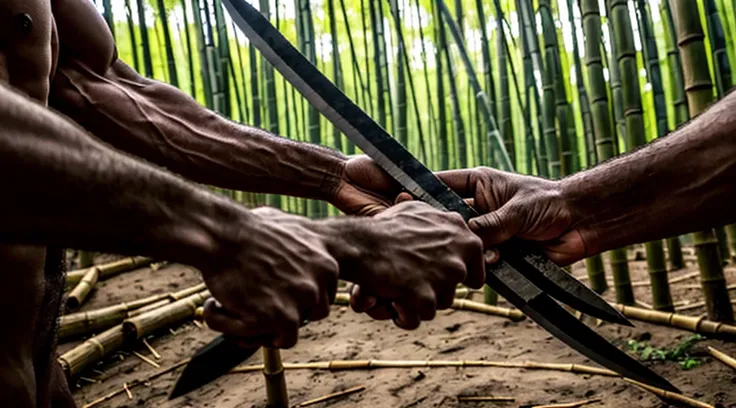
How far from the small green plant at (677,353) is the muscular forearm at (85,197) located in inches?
81.2

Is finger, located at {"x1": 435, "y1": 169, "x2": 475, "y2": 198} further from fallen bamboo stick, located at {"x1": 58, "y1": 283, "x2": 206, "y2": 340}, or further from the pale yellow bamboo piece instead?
fallen bamboo stick, located at {"x1": 58, "y1": 283, "x2": 206, "y2": 340}

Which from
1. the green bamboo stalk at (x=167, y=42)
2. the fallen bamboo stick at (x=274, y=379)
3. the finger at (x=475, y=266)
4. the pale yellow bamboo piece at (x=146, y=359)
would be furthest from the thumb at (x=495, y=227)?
the green bamboo stalk at (x=167, y=42)

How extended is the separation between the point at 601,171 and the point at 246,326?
4.24 feet

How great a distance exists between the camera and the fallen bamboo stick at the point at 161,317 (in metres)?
3.25

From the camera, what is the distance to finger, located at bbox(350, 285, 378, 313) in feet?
3.88

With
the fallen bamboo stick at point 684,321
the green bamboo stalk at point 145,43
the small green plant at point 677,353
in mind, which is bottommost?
the small green plant at point 677,353

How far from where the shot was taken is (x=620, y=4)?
2.56 m

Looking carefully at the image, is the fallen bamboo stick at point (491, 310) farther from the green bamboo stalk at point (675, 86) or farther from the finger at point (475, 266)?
the finger at point (475, 266)

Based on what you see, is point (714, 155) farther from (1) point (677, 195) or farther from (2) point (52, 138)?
(2) point (52, 138)

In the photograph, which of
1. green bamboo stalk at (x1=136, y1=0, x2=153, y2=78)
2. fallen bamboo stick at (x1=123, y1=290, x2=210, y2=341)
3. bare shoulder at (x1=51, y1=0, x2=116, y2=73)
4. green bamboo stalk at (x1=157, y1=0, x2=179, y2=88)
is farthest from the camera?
green bamboo stalk at (x1=157, y1=0, x2=179, y2=88)

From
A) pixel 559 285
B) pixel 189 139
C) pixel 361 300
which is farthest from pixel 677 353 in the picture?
pixel 189 139

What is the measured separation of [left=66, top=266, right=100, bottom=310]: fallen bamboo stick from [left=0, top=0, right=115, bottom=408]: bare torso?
2334 millimetres

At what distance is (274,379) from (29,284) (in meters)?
1.12

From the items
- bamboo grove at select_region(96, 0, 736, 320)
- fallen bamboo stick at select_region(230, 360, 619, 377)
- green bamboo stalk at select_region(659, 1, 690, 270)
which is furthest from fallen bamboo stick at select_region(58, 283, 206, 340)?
green bamboo stalk at select_region(659, 1, 690, 270)
